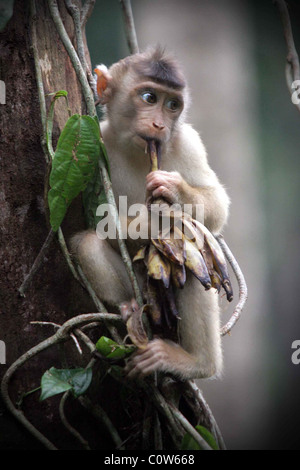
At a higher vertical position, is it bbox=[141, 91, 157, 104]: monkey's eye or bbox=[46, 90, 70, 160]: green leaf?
bbox=[141, 91, 157, 104]: monkey's eye

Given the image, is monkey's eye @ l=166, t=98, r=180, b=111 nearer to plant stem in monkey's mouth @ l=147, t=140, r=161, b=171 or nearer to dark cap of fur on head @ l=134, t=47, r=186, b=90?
dark cap of fur on head @ l=134, t=47, r=186, b=90

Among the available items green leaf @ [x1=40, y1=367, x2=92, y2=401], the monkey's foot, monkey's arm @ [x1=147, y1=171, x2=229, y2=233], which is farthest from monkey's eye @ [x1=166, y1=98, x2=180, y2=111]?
green leaf @ [x1=40, y1=367, x2=92, y2=401]

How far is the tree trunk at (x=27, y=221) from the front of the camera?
1.83m

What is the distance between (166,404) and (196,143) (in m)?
1.26

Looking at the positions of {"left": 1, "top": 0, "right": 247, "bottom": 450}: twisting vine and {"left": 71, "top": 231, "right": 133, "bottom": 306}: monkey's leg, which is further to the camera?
{"left": 71, "top": 231, "right": 133, "bottom": 306}: monkey's leg

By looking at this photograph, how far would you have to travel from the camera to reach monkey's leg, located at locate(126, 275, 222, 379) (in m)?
1.86

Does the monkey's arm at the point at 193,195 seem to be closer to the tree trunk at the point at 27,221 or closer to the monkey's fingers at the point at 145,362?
the tree trunk at the point at 27,221

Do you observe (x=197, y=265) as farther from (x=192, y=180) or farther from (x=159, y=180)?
(x=192, y=180)

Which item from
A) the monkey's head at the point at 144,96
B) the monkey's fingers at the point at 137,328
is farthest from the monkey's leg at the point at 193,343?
the monkey's head at the point at 144,96

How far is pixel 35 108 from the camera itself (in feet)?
6.37

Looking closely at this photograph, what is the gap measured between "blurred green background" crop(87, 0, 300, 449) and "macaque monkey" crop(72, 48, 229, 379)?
1.91m

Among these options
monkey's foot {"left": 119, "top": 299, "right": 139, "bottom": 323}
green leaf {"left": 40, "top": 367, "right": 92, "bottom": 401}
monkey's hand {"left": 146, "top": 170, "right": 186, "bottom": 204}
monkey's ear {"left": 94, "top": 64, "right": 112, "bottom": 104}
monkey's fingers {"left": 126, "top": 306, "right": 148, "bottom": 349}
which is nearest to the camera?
green leaf {"left": 40, "top": 367, "right": 92, "bottom": 401}
